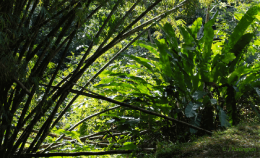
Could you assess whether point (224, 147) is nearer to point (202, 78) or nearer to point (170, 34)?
point (202, 78)

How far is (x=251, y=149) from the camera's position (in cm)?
130

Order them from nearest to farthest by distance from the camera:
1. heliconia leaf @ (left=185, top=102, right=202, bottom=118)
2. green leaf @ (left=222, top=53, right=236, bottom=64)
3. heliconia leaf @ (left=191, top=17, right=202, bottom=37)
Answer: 1. heliconia leaf @ (left=185, top=102, right=202, bottom=118)
2. green leaf @ (left=222, top=53, right=236, bottom=64)
3. heliconia leaf @ (left=191, top=17, right=202, bottom=37)

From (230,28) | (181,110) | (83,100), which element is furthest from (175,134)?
(230,28)

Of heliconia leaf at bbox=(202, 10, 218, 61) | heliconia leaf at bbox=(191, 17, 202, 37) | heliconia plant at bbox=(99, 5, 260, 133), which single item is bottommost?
heliconia plant at bbox=(99, 5, 260, 133)

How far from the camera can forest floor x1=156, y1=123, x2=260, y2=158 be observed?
1297 mm

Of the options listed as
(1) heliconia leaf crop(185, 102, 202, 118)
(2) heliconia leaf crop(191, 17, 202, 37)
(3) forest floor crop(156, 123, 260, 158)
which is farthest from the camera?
(2) heliconia leaf crop(191, 17, 202, 37)

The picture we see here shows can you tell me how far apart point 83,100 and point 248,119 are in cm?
189

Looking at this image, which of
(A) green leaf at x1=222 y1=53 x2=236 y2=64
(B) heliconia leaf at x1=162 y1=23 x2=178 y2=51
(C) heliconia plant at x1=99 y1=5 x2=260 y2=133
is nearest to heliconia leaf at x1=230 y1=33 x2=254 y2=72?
(C) heliconia plant at x1=99 y1=5 x2=260 y2=133

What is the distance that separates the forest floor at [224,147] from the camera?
130 cm

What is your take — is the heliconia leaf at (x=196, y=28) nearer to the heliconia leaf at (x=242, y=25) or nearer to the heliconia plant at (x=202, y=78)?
the heliconia plant at (x=202, y=78)

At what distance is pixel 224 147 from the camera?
1.38m

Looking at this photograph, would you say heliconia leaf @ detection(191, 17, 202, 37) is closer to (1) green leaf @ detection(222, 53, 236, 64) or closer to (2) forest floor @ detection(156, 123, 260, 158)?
(1) green leaf @ detection(222, 53, 236, 64)

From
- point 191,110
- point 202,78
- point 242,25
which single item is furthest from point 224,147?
point 242,25

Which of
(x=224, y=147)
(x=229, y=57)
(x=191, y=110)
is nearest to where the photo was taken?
(x=224, y=147)
